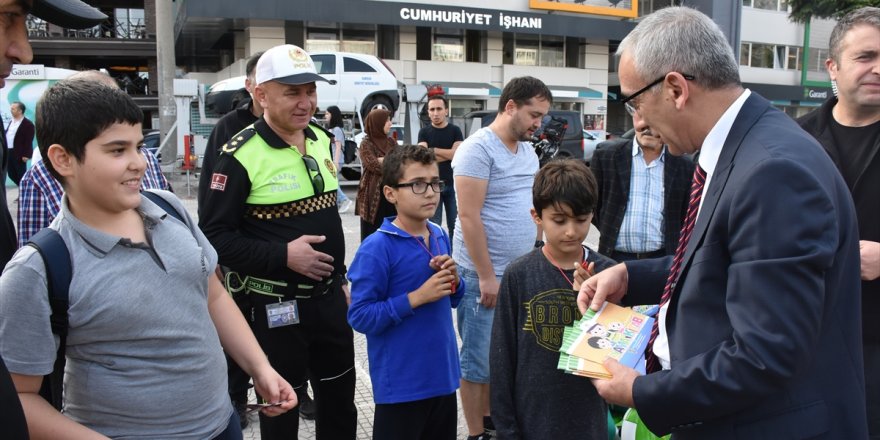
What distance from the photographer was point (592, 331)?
Result: 1.92 meters

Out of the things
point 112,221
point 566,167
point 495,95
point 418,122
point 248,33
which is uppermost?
point 248,33

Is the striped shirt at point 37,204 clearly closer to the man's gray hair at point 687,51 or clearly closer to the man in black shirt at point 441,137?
the man's gray hair at point 687,51

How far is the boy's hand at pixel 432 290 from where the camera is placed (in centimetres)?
280

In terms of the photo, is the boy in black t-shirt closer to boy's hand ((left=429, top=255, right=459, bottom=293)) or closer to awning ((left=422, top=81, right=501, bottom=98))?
boy's hand ((left=429, top=255, right=459, bottom=293))

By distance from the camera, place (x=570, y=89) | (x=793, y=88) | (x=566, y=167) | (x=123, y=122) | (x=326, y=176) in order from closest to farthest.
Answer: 1. (x=123, y=122)
2. (x=566, y=167)
3. (x=326, y=176)
4. (x=570, y=89)
5. (x=793, y=88)

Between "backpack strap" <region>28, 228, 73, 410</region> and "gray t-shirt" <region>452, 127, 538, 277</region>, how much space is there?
2.23 metres

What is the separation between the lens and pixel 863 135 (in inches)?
103

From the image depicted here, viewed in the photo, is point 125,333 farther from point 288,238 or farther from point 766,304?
point 766,304

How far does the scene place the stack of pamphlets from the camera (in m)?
1.78

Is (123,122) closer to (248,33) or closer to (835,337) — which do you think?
(835,337)

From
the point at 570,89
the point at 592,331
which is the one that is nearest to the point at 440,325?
the point at 592,331

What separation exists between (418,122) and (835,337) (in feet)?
46.5

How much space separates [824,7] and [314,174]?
16120 mm

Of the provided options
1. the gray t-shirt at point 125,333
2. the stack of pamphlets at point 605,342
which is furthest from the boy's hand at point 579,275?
the gray t-shirt at point 125,333
